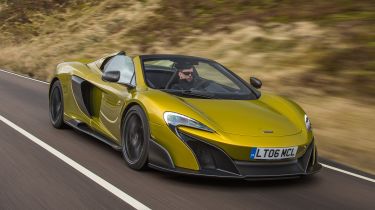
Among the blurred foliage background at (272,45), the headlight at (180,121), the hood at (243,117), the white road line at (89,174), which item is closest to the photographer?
the white road line at (89,174)

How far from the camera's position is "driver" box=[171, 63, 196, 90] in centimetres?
689

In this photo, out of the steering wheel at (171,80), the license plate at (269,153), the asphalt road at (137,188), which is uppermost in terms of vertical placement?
the steering wheel at (171,80)

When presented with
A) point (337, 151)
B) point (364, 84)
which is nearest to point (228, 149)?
point (337, 151)

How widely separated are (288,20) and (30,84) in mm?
7571

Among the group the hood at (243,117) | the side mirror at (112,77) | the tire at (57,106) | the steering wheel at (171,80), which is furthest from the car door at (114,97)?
the tire at (57,106)

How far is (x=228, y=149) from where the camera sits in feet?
18.3

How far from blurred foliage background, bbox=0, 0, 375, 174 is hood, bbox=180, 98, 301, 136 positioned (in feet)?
6.03

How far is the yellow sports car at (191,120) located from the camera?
5633 millimetres

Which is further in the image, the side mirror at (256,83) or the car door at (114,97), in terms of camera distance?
the side mirror at (256,83)

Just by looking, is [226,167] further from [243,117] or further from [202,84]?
[202,84]

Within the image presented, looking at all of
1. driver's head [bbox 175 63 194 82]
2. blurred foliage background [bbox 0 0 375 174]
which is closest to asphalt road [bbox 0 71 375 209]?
driver's head [bbox 175 63 194 82]

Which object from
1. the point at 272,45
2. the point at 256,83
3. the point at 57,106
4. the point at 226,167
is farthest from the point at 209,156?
the point at 272,45

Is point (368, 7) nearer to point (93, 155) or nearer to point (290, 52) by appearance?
point (290, 52)

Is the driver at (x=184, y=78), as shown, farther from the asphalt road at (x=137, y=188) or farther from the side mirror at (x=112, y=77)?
the asphalt road at (x=137, y=188)
